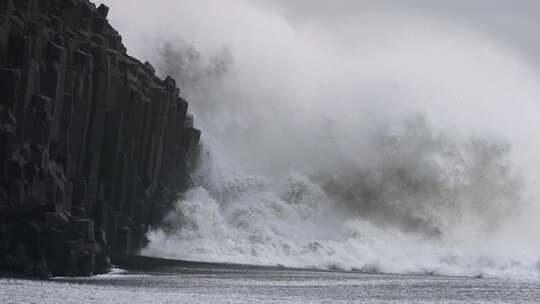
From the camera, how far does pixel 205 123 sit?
103000mm

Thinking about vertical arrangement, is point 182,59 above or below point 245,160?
above

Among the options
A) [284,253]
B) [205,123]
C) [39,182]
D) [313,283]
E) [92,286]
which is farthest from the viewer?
[205,123]

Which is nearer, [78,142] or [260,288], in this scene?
[260,288]

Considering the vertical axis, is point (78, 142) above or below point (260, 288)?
above

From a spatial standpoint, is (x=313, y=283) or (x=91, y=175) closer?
(x=313, y=283)

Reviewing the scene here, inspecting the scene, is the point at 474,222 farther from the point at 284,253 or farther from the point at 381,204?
the point at 284,253

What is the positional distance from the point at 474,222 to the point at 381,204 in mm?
5174

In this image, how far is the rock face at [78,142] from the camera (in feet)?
212

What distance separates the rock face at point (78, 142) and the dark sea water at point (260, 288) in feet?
6.02

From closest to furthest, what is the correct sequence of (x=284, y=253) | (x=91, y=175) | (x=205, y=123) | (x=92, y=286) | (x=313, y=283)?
(x=92, y=286) < (x=313, y=283) < (x=91, y=175) < (x=284, y=253) < (x=205, y=123)

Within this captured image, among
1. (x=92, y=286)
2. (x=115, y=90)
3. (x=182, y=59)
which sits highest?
(x=182, y=59)

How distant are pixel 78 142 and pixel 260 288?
44.8 ft

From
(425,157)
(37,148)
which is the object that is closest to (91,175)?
(37,148)

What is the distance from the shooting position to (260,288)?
222ft
